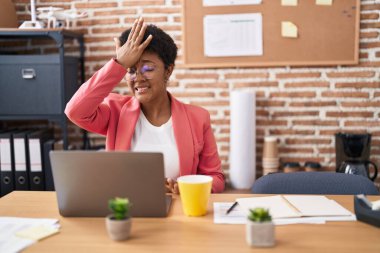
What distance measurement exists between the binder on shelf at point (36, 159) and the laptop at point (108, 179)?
5.71ft

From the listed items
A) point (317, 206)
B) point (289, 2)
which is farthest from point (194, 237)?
point (289, 2)

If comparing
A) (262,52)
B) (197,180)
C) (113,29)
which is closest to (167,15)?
(113,29)

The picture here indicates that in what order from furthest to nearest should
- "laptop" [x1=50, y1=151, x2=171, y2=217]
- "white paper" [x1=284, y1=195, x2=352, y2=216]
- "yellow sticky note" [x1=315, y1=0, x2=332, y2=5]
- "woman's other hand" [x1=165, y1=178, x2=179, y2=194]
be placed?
1. "yellow sticky note" [x1=315, y1=0, x2=332, y2=5]
2. "woman's other hand" [x1=165, y1=178, x2=179, y2=194]
3. "white paper" [x1=284, y1=195, x2=352, y2=216]
4. "laptop" [x1=50, y1=151, x2=171, y2=217]

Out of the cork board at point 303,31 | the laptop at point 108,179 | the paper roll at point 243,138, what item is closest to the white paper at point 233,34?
the cork board at point 303,31

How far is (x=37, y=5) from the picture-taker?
306cm

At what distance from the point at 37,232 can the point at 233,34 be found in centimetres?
221

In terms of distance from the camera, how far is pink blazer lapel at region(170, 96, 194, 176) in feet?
5.09

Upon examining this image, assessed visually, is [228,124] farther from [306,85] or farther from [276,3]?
[276,3]

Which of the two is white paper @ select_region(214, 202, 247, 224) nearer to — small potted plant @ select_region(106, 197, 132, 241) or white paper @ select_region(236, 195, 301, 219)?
white paper @ select_region(236, 195, 301, 219)

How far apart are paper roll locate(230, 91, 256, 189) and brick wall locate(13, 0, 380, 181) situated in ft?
0.47

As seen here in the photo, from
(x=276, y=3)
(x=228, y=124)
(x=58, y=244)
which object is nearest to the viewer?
(x=58, y=244)

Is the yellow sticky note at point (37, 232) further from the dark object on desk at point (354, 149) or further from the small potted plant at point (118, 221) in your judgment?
the dark object on desk at point (354, 149)

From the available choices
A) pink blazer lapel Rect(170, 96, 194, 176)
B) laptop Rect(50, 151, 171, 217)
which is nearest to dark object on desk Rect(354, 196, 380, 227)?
laptop Rect(50, 151, 171, 217)

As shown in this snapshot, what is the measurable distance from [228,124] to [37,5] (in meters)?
1.68
